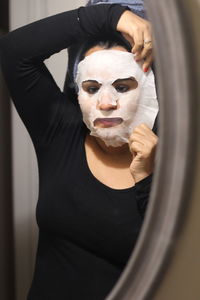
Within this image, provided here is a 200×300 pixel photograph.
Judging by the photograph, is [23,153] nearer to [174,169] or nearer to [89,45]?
[89,45]

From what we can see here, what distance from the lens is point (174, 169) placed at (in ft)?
1.00

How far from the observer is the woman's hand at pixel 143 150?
0.52 meters

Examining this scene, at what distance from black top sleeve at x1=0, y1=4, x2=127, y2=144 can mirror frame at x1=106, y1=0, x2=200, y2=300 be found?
26 cm

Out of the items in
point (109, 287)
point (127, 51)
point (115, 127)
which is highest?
point (127, 51)

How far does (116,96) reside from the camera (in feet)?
1.82

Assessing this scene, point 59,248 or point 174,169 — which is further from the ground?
point 174,169

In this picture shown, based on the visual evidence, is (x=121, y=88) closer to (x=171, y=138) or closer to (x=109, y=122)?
(x=109, y=122)

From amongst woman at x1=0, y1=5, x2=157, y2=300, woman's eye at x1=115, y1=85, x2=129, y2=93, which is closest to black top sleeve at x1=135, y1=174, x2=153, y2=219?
woman at x1=0, y1=5, x2=157, y2=300

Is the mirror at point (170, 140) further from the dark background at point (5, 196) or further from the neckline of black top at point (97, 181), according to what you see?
the dark background at point (5, 196)

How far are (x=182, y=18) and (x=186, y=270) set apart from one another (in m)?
0.20

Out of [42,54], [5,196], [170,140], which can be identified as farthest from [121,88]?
[5,196]

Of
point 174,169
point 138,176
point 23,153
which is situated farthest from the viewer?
point 23,153

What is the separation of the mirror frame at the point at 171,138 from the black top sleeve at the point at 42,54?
0.26m

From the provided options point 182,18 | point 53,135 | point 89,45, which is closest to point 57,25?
point 89,45
